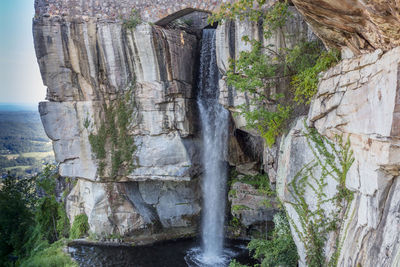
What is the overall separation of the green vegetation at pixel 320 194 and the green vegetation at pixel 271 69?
5.22 feet

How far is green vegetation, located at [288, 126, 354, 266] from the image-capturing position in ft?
19.1

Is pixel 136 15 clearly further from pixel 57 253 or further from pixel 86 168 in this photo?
pixel 57 253

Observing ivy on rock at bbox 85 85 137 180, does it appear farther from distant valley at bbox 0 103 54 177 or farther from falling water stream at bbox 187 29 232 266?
falling water stream at bbox 187 29 232 266

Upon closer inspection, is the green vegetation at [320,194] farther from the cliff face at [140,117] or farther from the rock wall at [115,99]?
the rock wall at [115,99]

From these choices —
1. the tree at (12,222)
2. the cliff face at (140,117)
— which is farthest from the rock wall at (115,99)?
the tree at (12,222)

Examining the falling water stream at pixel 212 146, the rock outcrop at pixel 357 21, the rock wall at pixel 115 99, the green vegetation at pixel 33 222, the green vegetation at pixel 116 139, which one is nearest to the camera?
the rock outcrop at pixel 357 21

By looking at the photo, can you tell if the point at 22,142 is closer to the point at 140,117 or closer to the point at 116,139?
the point at 116,139

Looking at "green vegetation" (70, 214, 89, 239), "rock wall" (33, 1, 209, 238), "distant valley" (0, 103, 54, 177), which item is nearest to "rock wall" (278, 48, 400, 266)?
"rock wall" (33, 1, 209, 238)

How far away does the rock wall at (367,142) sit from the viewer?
418 centimetres

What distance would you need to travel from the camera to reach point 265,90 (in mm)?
8539

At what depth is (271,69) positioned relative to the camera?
7.89 metres

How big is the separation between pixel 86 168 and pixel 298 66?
8.64 meters

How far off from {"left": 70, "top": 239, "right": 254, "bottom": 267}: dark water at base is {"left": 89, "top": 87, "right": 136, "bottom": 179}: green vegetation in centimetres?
283

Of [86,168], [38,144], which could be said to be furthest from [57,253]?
[38,144]
